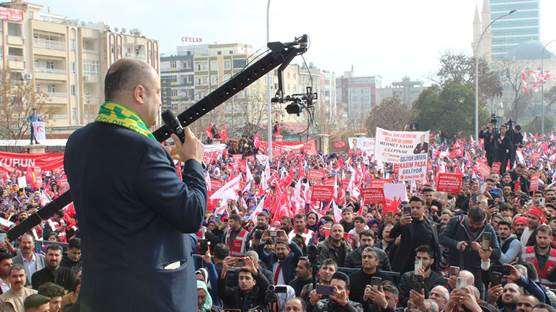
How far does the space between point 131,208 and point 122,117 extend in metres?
0.32

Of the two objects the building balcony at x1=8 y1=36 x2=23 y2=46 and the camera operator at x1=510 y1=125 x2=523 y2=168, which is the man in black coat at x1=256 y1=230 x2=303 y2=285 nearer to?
the camera operator at x1=510 y1=125 x2=523 y2=168

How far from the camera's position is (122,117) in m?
2.70

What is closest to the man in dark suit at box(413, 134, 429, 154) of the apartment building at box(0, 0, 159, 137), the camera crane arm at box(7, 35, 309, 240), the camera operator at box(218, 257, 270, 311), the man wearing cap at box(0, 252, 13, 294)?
the camera operator at box(218, 257, 270, 311)

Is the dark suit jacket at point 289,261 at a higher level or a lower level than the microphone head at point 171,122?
lower

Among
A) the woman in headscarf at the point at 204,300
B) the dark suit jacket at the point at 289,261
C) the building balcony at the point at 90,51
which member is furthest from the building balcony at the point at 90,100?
the woman in headscarf at the point at 204,300

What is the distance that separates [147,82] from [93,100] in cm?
7786

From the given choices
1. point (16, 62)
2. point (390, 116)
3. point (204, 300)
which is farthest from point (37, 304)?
point (16, 62)

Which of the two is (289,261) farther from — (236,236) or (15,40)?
(15,40)

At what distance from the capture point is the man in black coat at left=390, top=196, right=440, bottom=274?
9547 mm

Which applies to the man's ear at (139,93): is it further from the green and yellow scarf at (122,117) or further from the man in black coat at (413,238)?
the man in black coat at (413,238)

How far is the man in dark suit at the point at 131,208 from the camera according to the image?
261cm

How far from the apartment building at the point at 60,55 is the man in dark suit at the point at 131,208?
198ft

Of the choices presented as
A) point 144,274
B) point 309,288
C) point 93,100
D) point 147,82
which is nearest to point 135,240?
point 144,274

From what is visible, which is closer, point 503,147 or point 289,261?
point 289,261
